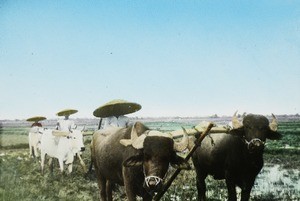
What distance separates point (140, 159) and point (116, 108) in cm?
463

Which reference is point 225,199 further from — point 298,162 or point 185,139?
point 298,162

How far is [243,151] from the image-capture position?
272 inches

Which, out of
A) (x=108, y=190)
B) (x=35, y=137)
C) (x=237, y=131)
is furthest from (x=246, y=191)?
(x=35, y=137)

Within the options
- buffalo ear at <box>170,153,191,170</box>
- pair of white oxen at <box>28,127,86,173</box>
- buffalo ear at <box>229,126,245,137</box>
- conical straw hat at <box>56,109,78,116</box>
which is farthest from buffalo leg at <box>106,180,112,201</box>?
conical straw hat at <box>56,109,78,116</box>

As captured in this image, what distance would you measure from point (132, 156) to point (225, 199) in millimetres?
4079

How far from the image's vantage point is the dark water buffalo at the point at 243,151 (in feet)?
21.4

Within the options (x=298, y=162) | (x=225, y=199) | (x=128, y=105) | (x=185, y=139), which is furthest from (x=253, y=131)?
(x=298, y=162)

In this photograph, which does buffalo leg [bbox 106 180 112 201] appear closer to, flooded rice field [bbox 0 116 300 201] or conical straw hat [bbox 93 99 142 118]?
flooded rice field [bbox 0 116 300 201]

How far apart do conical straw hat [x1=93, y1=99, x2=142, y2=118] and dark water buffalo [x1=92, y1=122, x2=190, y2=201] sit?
113 inches

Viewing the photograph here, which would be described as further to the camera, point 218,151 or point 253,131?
point 218,151

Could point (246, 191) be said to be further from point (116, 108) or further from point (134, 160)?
point (116, 108)

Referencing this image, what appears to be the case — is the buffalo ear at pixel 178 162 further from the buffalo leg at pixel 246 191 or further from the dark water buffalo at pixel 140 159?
the buffalo leg at pixel 246 191

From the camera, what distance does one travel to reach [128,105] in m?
9.65

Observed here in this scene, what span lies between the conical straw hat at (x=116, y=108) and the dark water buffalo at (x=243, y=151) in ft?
8.93
